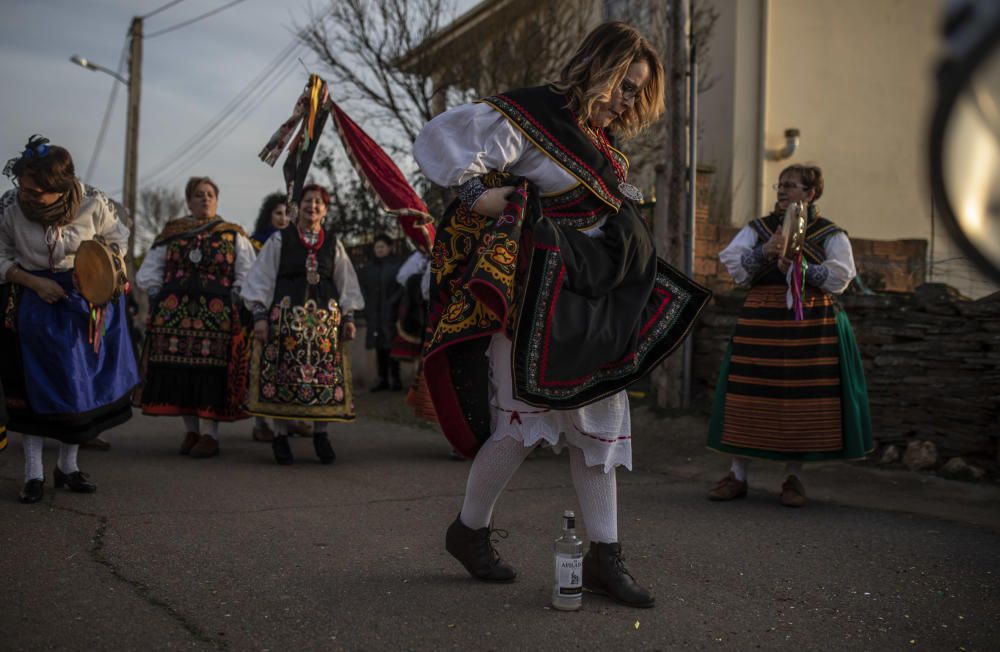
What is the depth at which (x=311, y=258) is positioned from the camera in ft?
20.2

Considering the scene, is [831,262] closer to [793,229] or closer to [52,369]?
[793,229]

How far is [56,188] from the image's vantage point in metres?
4.75

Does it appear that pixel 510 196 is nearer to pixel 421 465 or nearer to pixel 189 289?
pixel 421 465

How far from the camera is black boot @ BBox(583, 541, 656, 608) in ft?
9.73

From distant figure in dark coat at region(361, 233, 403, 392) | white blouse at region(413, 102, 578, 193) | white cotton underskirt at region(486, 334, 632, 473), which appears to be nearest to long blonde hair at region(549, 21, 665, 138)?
white blouse at region(413, 102, 578, 193)

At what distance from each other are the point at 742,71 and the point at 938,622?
10.7 metres

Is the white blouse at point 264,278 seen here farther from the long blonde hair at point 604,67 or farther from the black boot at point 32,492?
the long blonde hair at point 604,67

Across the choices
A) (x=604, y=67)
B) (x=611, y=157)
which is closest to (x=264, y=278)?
(x=611, y=157)

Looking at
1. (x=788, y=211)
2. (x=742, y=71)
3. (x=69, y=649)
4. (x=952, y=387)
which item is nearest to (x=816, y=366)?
(x=788, y=211)

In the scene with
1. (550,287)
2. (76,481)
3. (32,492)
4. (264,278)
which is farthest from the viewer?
(264,278)

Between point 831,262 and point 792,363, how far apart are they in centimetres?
60

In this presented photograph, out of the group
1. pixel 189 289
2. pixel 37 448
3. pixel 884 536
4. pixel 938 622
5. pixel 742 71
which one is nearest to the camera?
pixel 938 622

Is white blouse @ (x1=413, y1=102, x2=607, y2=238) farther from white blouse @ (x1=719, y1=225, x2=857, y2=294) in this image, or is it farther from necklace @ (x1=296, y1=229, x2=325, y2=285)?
necklace @ (x1=296, y1=229, x2=325, y2=285)

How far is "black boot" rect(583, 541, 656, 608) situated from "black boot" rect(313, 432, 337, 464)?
3.48 m
